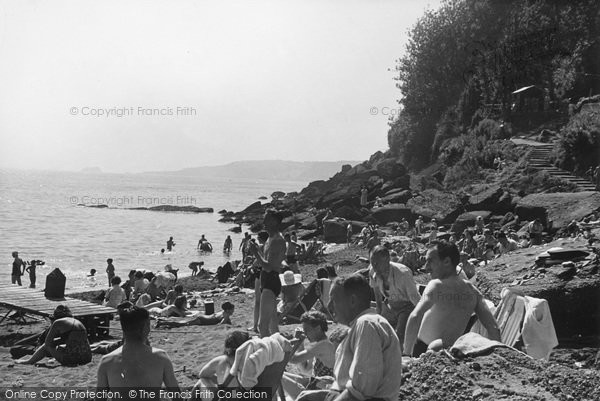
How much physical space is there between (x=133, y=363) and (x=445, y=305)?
2.85m

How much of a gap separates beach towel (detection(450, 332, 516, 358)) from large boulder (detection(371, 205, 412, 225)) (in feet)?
96.9

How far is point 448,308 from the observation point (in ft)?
19.3

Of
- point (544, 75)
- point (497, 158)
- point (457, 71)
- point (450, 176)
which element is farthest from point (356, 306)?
point (457, 71)

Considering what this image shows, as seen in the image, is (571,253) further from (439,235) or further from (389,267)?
(439,235)

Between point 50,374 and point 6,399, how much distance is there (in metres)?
1.02

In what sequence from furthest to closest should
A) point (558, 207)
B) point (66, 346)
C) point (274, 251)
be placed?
point (558, 207) < point (66, 346) < point (274, 251)

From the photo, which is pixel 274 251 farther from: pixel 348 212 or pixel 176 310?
pixel 348 212

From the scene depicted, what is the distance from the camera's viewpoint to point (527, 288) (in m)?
9.62

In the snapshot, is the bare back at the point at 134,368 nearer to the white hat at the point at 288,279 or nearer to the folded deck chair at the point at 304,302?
the white hat at the point at 288,279

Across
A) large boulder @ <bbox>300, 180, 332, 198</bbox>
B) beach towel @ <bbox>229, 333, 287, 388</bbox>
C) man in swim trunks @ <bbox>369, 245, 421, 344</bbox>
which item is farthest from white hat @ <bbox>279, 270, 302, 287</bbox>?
large boulder @ <bbox>300, 180, 332, 198</bbox>

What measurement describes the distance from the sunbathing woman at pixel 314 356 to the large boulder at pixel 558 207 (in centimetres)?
1664

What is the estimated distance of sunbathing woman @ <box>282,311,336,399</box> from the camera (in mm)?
6246

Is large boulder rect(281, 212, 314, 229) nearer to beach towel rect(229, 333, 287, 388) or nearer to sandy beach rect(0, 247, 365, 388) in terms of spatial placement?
sandy beach rect(0, 247, 365, 388)

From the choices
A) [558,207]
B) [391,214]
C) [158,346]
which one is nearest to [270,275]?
[158,346]
